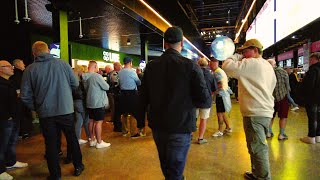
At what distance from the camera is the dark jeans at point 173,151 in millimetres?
1954

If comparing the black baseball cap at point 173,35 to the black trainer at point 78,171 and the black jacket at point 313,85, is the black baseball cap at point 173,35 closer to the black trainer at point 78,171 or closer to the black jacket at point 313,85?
the black trainer at point 78,171

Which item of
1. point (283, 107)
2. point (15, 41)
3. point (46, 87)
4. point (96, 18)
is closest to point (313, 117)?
point (283, 107)

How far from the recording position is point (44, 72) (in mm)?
3098

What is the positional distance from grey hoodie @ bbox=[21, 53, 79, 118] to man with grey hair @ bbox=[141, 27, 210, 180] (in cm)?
156

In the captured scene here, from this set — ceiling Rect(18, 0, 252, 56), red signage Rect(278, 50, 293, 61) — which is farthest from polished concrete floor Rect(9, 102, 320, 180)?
red signage Rect(278, 50, 293, 61)

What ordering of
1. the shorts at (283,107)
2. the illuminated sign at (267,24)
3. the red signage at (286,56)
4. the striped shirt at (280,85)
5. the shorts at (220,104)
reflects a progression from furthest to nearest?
the red signage at (286,56), the illuminated sign at (267,24), the shorts at (220,104), the shorts at (283,107), the striped shirt at (280,85)

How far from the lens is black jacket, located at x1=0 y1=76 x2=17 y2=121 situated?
10.9 ft

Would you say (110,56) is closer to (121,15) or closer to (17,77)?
(121,15)

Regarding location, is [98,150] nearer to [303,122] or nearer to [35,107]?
[35,107]

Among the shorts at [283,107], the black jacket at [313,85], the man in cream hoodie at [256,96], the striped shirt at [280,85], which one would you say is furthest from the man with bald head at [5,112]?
the black jacket at [313,85]

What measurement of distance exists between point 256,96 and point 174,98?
1229 mm

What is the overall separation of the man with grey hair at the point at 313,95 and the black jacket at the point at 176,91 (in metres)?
3.46

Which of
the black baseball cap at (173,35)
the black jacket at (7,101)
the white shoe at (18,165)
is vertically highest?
the black baseball cap at (173,35)

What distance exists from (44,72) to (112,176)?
1.54 metres
